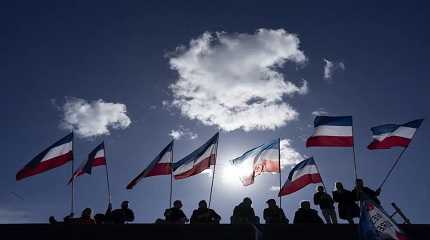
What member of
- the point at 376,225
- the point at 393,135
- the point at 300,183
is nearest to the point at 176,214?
the point at 300,183

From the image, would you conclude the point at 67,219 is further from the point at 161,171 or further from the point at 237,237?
the point at 237,237

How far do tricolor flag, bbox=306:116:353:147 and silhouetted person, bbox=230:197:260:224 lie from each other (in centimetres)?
392

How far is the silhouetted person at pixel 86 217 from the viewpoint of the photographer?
1630 cm

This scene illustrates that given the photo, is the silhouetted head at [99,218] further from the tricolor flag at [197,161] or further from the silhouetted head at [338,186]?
the silhouetted head at [338,186]

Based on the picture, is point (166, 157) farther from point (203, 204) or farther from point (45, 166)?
point (203, 204)

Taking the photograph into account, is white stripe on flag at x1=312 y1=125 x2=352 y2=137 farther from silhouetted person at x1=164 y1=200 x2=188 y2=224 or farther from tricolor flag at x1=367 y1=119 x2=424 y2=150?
silhouetted person at x1=164 y1=200 x2=188 y2=224

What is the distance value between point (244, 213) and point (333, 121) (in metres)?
5.46

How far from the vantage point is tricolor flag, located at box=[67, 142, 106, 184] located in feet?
67.8

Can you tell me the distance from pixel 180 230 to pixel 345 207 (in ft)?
17.0

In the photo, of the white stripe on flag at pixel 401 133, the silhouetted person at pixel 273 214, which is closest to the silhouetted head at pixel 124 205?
the silhouetted person at pixel 273 214

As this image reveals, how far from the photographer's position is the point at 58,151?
66.5 ft

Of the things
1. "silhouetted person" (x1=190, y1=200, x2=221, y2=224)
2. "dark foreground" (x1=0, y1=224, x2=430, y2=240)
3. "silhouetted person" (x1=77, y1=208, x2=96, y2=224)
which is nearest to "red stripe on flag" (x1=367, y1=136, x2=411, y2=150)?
"dark foreground" (x1=0, y1=224, x2=430, y2=240)

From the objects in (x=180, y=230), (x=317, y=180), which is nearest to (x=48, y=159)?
(x=180, y=230)

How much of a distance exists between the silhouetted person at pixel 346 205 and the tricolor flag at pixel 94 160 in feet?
31.9
